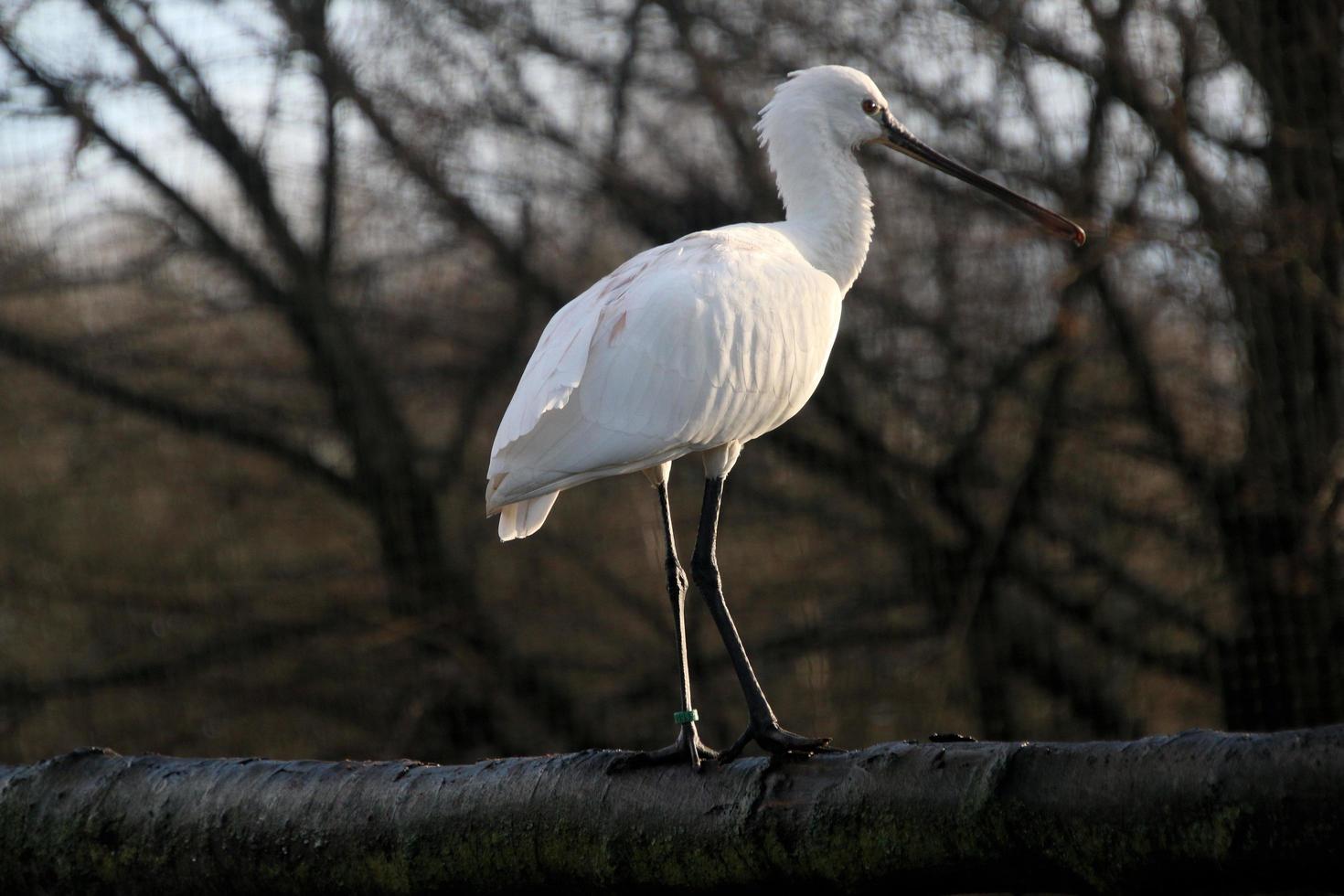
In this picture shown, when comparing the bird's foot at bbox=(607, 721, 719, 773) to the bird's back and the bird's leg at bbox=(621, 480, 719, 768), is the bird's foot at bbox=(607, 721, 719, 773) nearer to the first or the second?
the bird's leg at bbox=(621, 480, 719, 768)

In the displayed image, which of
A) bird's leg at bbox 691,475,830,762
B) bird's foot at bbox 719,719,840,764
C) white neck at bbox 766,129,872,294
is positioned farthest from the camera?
white neck at bbox 766,129,872,294

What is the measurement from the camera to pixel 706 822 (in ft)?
5.48

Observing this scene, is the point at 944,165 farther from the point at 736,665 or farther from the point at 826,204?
the point at 736,665

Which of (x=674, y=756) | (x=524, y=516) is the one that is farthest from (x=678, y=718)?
(x=524, y=516)

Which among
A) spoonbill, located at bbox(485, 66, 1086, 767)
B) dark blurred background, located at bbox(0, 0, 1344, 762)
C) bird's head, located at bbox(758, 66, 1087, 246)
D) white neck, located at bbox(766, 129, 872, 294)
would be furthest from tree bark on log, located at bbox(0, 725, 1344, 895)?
dark blurred background, located at bbox(0, 0, 1344, 762)

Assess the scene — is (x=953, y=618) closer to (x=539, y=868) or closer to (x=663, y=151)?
(x=663, y=151)

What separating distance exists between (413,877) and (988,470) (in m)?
3.01

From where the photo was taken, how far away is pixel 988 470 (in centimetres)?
449

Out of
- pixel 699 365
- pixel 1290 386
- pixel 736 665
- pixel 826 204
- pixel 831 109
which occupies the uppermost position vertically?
pixel 831 109

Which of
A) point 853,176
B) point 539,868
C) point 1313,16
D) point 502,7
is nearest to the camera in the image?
point 539,868

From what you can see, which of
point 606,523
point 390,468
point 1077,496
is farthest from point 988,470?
point 390,468

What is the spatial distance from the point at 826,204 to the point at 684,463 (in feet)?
6.68

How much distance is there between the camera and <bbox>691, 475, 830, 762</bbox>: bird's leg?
1822 millimetres

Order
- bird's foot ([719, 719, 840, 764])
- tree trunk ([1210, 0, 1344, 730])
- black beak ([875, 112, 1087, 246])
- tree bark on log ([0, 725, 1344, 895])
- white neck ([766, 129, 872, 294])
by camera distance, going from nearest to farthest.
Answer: tree bark on log ([0, 725, 1344, 895]) → bird's foot ([719, 719, 840, 764]) → white neck ([766, 129, 872, 294]) → black beak ([875, 112, 1087, 246]) → tree trunk ([1210, 0, 1344, 730])
